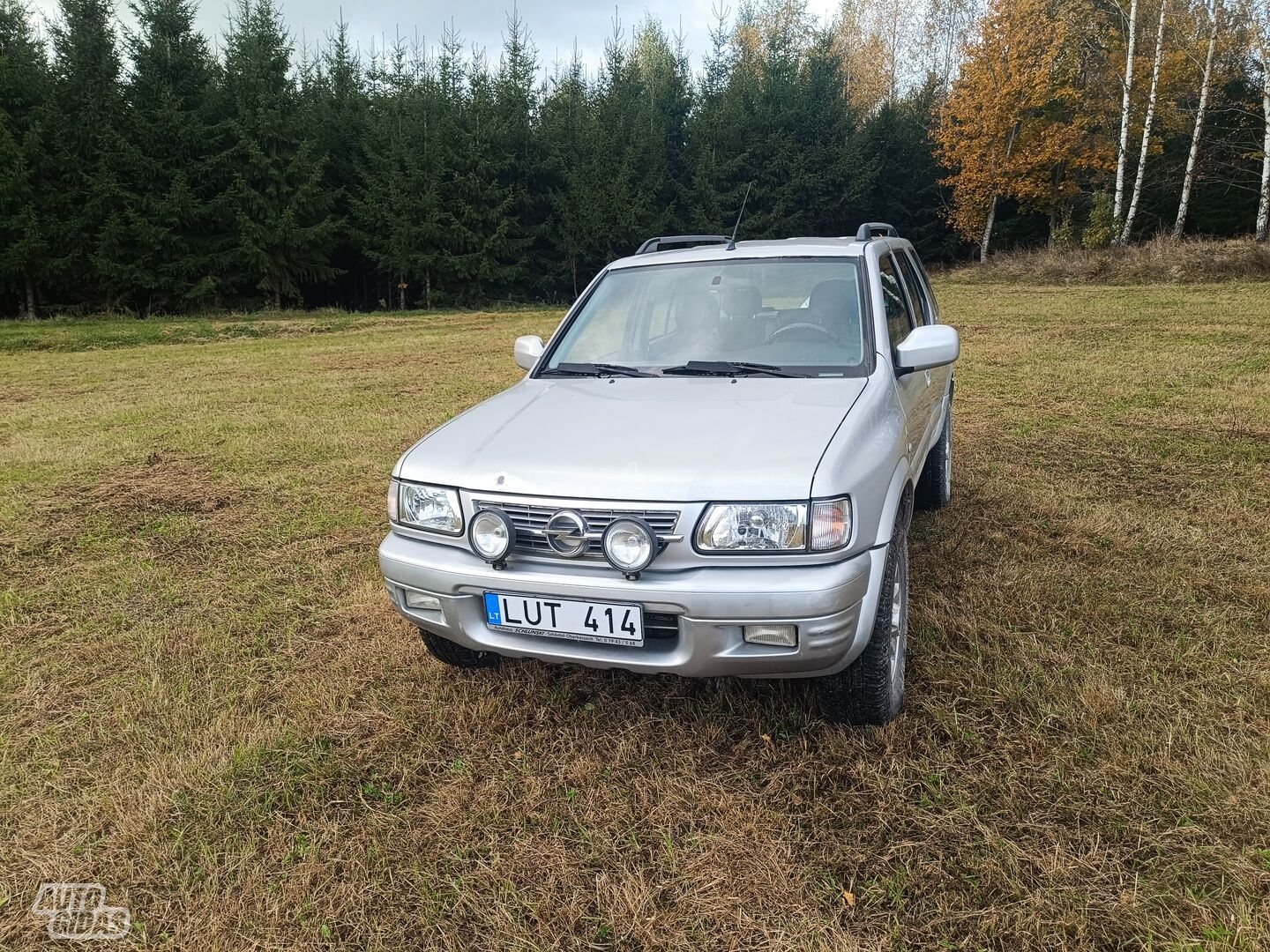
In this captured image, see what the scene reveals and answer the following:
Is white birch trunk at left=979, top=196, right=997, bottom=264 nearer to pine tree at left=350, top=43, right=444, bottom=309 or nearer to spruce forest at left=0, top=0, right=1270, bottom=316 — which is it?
spruce forest at left=0, top=0, right=1270, bottom=316

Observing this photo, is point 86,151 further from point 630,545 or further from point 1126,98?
point 1126,98

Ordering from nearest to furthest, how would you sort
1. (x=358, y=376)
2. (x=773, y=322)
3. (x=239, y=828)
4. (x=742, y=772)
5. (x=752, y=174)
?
(x=239, y=828)
(x=742, y=772)
(x=773, y=322)
(x=358, y=376)
(x=752, y=174)

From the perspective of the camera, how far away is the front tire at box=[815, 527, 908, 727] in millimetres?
2322

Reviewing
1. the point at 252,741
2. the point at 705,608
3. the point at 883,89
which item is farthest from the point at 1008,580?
the point at 883,89

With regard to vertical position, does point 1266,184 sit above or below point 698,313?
above

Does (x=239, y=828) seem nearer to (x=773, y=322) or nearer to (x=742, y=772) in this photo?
(x=742, y=772)

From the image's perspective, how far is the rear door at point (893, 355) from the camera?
3.04m

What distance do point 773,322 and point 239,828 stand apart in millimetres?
2617

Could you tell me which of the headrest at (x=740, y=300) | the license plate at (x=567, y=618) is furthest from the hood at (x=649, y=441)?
the headrest at (x=740, y=300)

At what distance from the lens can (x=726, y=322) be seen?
325cm

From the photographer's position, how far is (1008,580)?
3.58 meters

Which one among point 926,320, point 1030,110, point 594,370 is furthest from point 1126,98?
point 594,370

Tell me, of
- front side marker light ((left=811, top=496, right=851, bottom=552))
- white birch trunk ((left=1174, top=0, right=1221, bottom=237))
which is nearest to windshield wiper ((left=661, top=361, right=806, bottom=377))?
front side marker light ((left=811, top=496, right=851, bottom=552))

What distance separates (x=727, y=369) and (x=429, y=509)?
1.29 meters
